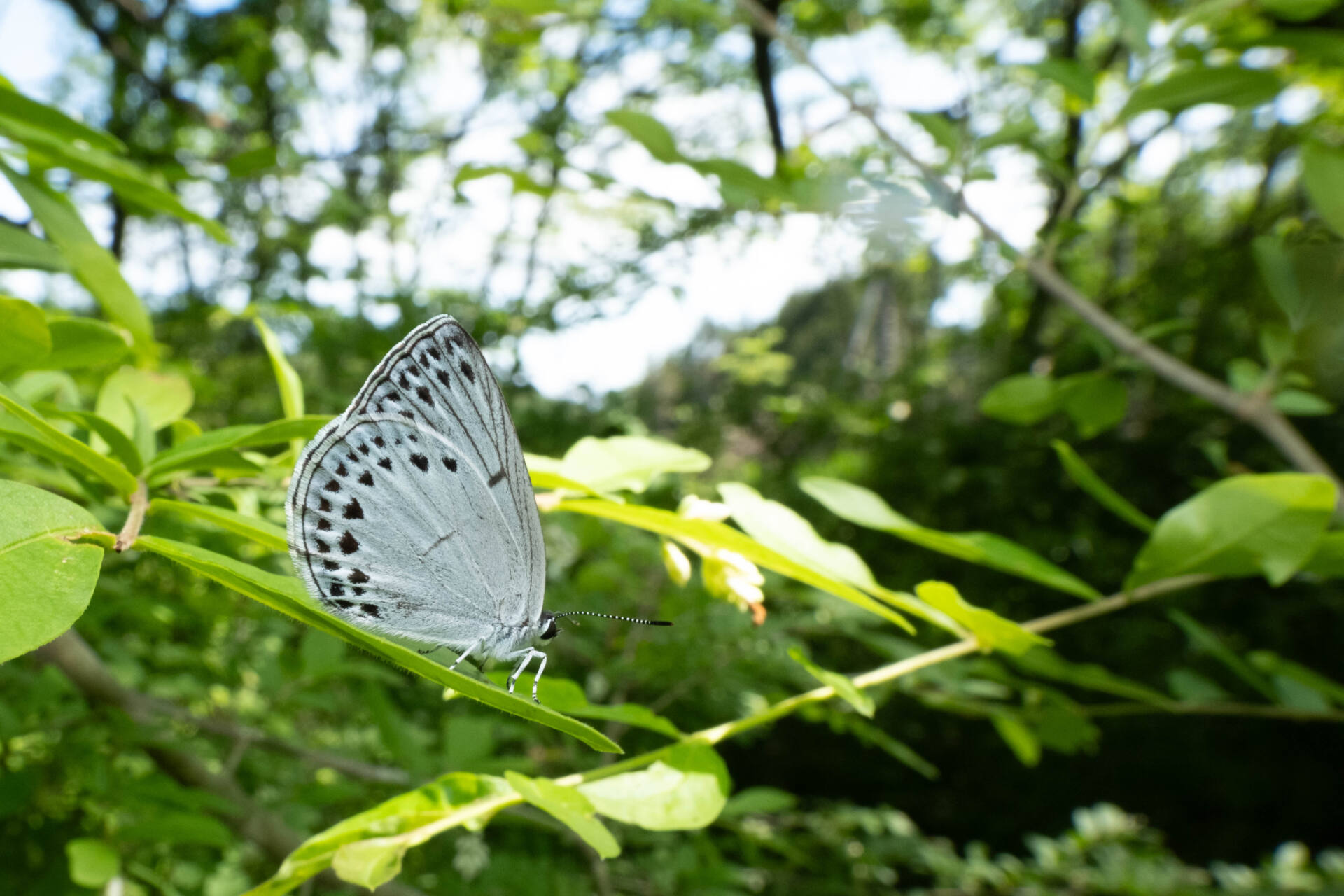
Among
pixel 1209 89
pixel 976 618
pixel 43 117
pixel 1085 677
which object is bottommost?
pixel 1085 677

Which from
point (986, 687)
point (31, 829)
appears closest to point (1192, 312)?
point (986, 687)

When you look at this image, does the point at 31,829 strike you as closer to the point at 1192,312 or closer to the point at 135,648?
the point at 135,648

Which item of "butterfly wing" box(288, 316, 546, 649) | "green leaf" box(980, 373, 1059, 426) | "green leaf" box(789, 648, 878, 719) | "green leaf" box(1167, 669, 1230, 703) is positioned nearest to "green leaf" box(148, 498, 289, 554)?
"butterfly wing" box(288, 316, 546, 649)

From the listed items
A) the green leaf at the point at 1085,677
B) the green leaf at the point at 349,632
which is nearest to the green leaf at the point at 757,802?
the green leaf at the point at 1085,677

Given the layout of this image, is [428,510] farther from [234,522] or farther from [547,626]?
[234,522]

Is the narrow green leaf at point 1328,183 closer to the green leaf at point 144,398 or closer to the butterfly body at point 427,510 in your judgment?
the butterfly body at point 427,510

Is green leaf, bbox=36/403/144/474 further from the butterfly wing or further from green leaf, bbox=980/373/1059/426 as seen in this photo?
green leaf, bbox=980/373/1059/426

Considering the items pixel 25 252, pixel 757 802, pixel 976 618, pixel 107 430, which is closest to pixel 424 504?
pixel 107 430

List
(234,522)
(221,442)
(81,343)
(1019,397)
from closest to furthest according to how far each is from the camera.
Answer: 1. (234,522)
2. (221,442)
3. (81,343)
4. (1019,397)
